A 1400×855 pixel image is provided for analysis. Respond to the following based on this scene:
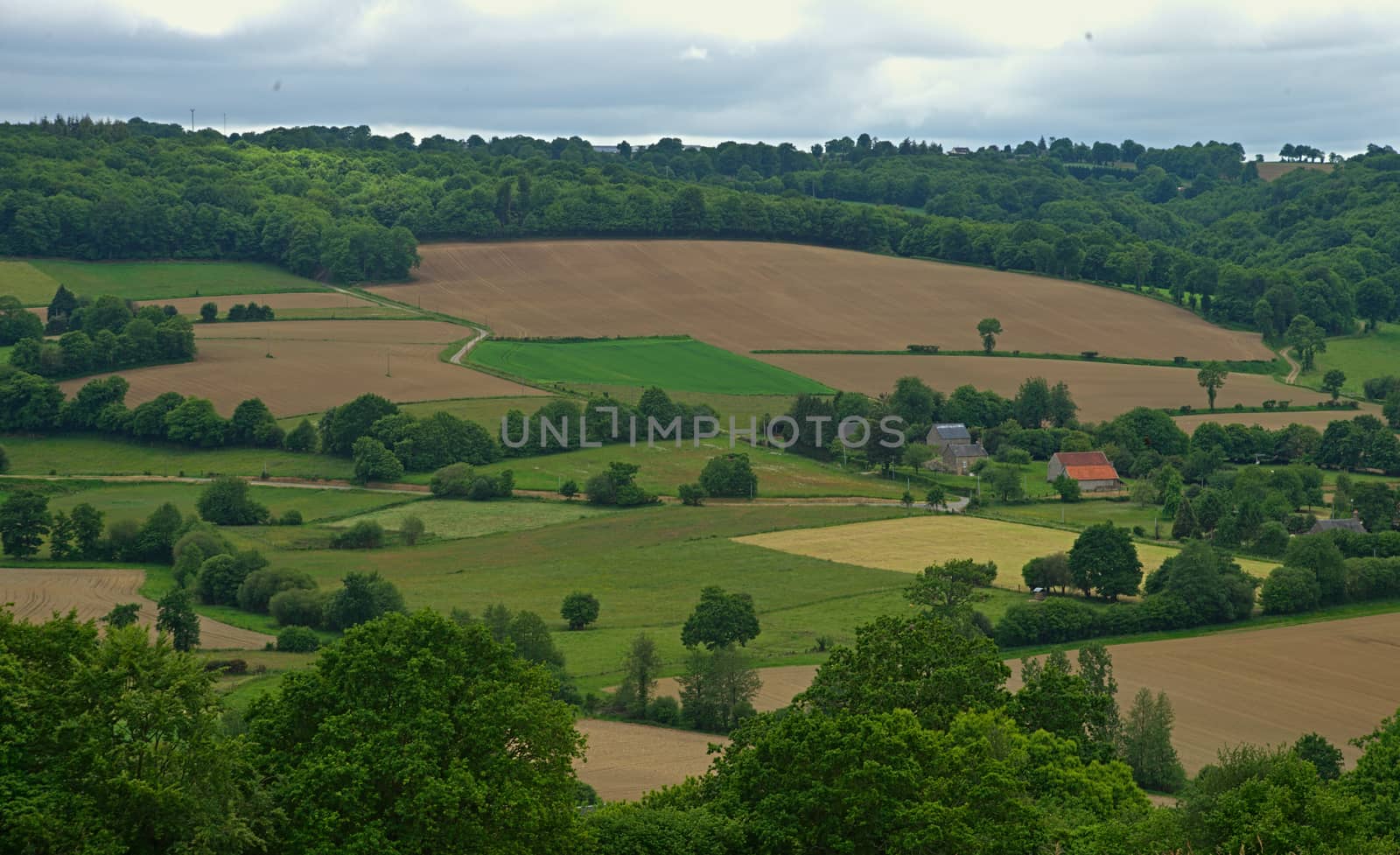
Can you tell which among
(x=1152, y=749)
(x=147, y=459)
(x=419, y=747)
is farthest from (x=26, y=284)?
(x=419, y=747)

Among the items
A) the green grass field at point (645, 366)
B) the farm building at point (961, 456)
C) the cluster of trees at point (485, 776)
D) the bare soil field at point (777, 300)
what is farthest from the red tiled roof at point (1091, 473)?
the cluster of trees at point (485, 776)

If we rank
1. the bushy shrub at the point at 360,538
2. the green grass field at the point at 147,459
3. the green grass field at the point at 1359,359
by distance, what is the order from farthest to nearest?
the green grass field at the point at 1359,359, the green grass field at the point at 147,459, the bushy shrub at the point at 360,538

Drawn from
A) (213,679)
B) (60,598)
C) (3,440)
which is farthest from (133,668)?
(3,440)

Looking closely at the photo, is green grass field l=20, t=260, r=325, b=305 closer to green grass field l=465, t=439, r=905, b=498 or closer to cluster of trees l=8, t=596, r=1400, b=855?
green grass field l=465, t=439, r=905, b=498

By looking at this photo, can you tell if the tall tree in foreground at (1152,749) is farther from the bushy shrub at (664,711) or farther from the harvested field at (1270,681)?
the bushy shrub at (664,711)

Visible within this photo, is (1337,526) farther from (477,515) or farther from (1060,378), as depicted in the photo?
(1060,378)

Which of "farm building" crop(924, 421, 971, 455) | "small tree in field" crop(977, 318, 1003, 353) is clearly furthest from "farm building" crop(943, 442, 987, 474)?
"small tree in field" crop(977, 318, 1003, 353)

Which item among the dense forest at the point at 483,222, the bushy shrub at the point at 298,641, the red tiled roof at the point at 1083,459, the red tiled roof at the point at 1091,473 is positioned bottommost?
the bushy shrub at the point at 298,641

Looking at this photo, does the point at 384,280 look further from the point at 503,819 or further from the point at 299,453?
the point at 503,819
